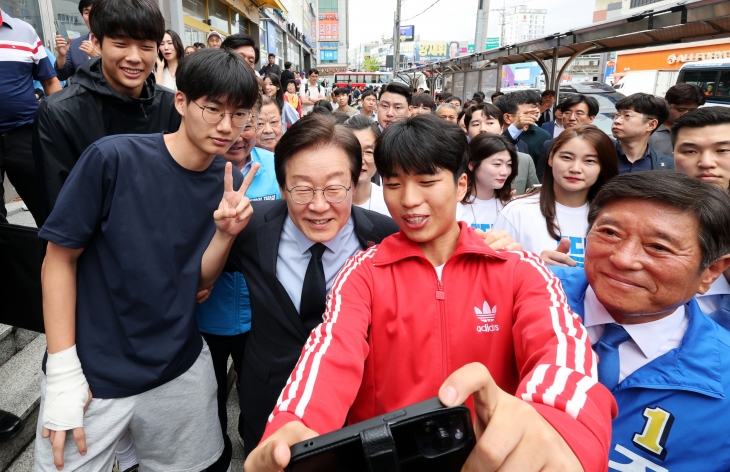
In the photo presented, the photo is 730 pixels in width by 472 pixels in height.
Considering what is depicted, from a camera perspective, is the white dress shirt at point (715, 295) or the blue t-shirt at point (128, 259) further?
the white dress shirt at point (715, 295)

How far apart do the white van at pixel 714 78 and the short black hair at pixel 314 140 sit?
1474cm

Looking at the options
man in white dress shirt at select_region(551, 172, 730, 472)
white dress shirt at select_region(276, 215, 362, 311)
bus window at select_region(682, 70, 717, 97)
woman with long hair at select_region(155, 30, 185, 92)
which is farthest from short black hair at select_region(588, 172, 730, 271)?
bus window at select_region(682, 70, 717, 97)

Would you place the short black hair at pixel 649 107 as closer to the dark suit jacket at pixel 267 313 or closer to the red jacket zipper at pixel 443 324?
the dark suit jacket at pixel 267 313

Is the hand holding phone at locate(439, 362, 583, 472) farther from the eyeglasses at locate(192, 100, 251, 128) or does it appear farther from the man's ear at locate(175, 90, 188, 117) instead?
the man's ear at locate(175, 90, 188, 117)

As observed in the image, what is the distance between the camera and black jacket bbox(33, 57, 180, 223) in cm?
204

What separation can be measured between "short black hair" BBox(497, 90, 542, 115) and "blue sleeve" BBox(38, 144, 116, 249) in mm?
5155

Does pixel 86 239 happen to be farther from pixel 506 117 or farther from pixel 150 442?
pixel 506 117

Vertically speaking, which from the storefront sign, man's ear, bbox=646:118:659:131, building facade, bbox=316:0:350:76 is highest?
building facade, bbox=316:0:350:76

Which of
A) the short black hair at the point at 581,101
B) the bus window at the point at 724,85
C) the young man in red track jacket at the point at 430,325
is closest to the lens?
the young man in red track jacket at the point at 430,325

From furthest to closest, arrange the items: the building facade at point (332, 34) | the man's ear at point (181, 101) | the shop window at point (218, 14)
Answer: the building facade at point (332, 34), the shop window at point (218, 14), the man's ear at point (181, 101)

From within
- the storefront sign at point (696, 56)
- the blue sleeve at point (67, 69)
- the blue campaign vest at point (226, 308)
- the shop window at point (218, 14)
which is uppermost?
the shop window at point (218, 14)

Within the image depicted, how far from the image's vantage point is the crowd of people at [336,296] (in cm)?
106

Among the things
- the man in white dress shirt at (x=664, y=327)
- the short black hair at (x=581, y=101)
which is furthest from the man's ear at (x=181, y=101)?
the short black hair at (x=581, y=101)

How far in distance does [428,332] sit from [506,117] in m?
5.08
